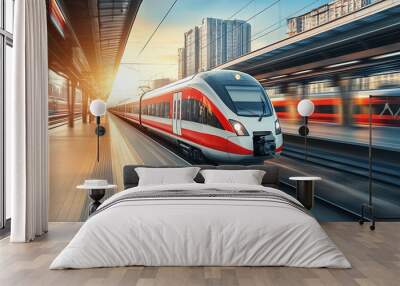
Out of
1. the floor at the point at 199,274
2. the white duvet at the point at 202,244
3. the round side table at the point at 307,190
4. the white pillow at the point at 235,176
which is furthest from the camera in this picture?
the round side table at the point at 307,190

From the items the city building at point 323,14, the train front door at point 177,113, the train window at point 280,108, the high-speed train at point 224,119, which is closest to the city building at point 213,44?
the high-speed train at point 224,119

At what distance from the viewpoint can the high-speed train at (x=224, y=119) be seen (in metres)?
→ 5.92

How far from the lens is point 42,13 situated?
17.8 ft

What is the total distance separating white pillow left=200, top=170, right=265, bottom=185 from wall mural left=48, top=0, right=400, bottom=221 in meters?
0.35

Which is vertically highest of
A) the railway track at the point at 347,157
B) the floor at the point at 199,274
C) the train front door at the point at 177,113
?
the train front door at the point at 177,113

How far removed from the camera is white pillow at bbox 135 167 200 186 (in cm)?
563

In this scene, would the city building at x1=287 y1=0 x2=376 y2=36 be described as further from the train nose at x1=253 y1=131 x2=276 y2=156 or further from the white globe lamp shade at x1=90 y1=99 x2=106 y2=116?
the white globe lamp shade at x1=90 y1=99 x2=106 y2=116

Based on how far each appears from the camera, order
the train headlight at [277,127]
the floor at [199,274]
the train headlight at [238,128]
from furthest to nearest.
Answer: the train headlight at [277,127] → the train headlight at [238,128] → the floor at [199,274]

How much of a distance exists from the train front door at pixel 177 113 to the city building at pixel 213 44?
299mm

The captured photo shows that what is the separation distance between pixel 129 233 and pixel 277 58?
3178 mm

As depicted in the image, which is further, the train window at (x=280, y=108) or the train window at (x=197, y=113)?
the train window at (x=280, y=108)

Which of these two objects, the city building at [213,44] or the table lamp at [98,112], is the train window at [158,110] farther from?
the table lamp at [98,112]

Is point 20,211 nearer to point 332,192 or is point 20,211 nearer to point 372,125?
point 332,192

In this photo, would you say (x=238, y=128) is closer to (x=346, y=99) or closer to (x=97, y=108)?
(x=346, y=99)
